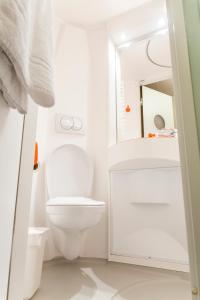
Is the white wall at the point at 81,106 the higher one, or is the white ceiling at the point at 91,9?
the white ceiling at the point at 91,9

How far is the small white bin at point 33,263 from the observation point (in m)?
0.95

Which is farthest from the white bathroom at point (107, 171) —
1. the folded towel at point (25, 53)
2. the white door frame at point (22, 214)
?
the folded towel at point (25, 53)

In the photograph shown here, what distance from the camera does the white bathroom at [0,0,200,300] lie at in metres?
1.10

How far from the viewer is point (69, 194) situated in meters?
1.64

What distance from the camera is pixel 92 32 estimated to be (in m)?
2.14

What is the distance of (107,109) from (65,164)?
2.03 feet

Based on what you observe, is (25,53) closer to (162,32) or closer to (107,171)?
(107,171)

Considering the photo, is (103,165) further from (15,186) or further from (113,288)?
(15,186)

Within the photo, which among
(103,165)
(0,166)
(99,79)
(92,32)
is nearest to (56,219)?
(103,165)

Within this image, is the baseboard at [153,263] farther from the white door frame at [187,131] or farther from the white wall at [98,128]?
the white door frame at [187,131]

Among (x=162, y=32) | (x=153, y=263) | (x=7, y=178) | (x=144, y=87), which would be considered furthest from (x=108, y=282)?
(x=162, y=32)

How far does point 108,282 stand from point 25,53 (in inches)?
47.9

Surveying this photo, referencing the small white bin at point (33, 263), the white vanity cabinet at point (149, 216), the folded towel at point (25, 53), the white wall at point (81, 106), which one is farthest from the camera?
the white wall at point (81, 106)

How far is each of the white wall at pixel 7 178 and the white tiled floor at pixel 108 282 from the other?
0.58m
